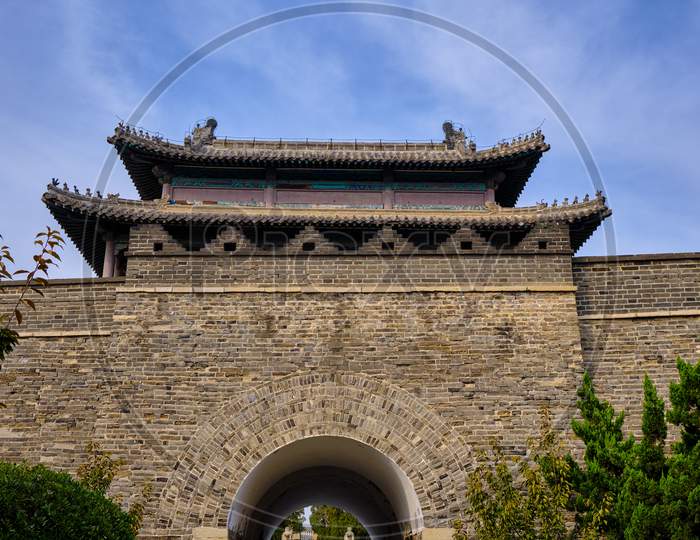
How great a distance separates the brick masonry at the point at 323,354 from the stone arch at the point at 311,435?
0.02 metres

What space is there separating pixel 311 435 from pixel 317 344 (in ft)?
4.18

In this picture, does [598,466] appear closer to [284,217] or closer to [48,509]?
[284,217]

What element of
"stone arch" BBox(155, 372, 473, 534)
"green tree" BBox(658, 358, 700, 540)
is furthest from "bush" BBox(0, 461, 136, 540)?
"green tree" BBox(658, 358, 700, 540)

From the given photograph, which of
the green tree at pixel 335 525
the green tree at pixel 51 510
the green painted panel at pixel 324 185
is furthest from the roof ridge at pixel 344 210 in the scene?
the green tree at pixel 335 525

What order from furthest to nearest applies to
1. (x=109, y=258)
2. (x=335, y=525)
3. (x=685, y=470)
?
(x=335, y=525) → (x=109, y=258) → (x=685, y=470)

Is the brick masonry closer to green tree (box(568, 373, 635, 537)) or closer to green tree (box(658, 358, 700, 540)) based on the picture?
green tree (box(568, 373, 635, 537))

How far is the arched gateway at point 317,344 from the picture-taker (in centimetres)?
1034

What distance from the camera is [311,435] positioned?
34.1 feet

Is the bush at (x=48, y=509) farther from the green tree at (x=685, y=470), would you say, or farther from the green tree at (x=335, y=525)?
the green tree at (x=335, y=525)

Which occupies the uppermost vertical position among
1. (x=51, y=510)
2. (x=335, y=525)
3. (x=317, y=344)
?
(x=317, y=344)

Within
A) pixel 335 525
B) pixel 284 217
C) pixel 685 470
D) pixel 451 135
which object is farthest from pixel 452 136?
pixel 335 525

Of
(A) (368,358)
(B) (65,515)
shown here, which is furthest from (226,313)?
(B) (65,515)

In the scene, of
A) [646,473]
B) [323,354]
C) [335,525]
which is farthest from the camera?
[335,525]

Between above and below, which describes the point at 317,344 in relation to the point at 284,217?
below
